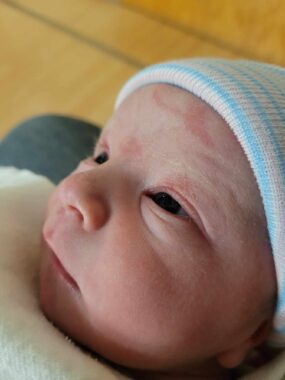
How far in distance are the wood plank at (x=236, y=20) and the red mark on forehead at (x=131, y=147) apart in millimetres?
1275

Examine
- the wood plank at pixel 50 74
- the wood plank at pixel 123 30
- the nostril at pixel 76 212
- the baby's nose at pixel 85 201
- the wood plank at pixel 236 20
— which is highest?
the baby's nose at pixel 85 201

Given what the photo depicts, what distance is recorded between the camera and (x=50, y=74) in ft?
5.69

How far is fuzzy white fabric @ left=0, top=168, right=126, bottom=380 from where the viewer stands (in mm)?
Result: 567

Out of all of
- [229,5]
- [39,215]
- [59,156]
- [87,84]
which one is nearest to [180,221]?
[39,215]

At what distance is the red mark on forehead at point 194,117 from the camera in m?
0.62

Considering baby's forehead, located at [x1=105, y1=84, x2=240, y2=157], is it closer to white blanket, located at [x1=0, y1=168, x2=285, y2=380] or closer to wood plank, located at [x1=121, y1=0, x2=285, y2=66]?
white blanket, located at [x1=0, y1=168, x2=285, y2=380]

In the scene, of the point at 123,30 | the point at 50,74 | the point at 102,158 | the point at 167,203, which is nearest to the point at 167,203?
the point at 167,203

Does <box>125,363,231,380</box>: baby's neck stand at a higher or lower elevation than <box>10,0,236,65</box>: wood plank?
higher

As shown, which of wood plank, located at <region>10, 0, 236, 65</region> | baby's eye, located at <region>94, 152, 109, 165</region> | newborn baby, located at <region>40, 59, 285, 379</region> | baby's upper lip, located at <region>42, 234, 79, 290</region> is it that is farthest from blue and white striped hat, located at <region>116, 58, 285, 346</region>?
wood plank, located at <region>10, 0, 236, 65</region>

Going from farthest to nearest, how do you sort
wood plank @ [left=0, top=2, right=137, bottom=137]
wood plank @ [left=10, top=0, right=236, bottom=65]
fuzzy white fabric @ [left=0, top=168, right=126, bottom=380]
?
wood plank @ [left=10, top=0, right=236, bottom=65], wood plank @ [left=0, top=2, right=137, bottom=137], fuzzy white fabric @ [left=0, top=168, right=126, bottom=380]

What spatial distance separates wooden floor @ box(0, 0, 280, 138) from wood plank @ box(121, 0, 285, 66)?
0.10 feet

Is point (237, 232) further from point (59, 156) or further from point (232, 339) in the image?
point (59, 156)

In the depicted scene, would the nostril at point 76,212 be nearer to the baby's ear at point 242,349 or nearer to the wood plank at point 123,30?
the baby's ear at point 242,349

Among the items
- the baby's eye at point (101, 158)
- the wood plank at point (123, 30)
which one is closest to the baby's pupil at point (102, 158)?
the baby's eye at point (101, 158)
